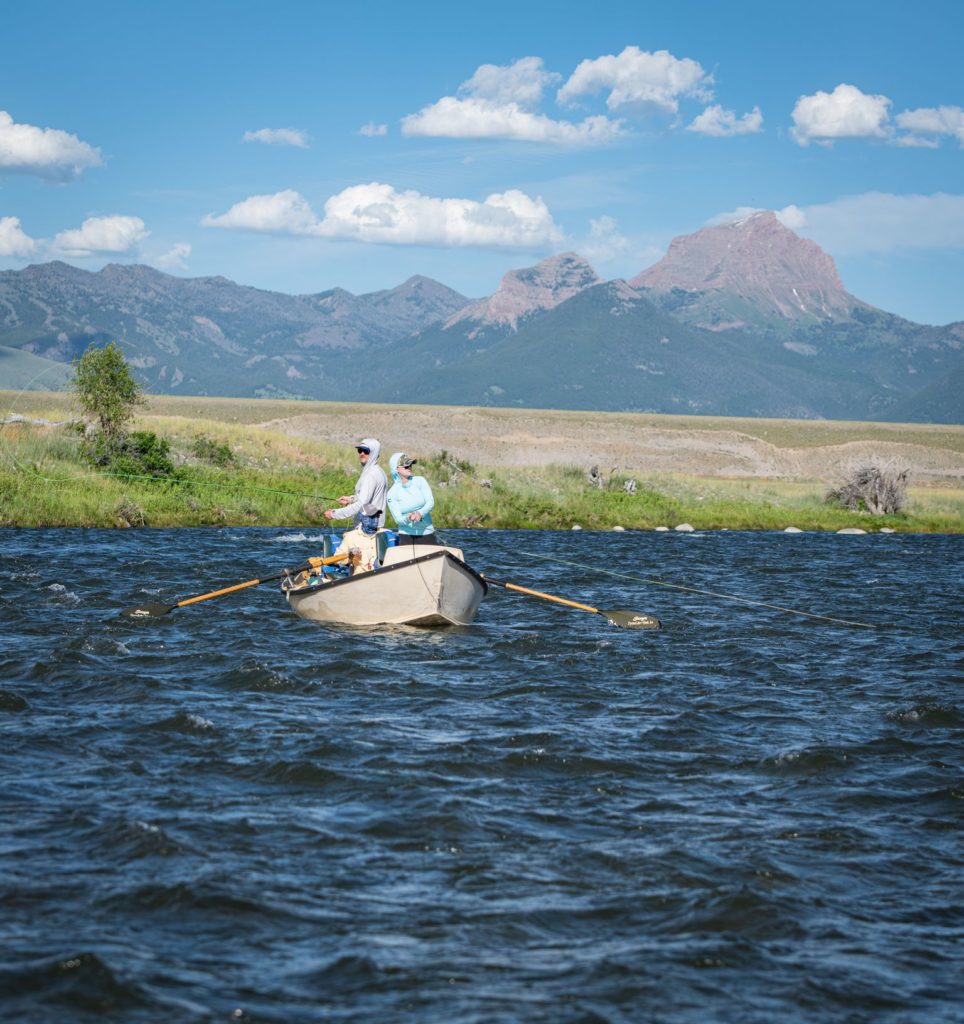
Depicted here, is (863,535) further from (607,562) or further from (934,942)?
(934,942)

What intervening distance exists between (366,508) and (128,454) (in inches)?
897

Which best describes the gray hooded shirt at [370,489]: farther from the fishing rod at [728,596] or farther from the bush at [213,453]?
the bush at [213,453]

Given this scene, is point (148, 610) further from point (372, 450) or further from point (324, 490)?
point (324, 490)

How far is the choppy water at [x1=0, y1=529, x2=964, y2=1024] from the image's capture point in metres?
7.18

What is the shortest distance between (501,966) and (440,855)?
1.80 meters

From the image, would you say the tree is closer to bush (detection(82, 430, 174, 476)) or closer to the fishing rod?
bush (detection(82, 430, 174, 476))

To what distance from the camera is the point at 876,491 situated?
170 feet

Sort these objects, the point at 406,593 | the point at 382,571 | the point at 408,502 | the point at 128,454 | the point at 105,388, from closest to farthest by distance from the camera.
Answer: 1. the point at 382,571
2. the point at 406,593
3. the point at 408,502
4. the point at 128,454
5. the point at 105,388

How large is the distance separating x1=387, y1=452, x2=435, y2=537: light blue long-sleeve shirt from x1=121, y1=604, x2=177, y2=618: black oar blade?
11.6ft

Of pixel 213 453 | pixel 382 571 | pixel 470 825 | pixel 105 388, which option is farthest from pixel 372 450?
pixel 213 453

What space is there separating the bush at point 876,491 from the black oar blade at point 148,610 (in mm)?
37011

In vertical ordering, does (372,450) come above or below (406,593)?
above

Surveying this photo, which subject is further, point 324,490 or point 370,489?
point 324,490

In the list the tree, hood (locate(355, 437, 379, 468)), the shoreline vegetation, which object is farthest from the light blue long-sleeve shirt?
the tree
